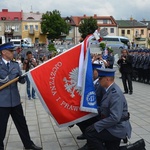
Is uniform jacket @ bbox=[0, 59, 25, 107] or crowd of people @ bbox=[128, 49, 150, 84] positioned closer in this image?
uniform jacket @ bbox=[0, 59, 25, 107]

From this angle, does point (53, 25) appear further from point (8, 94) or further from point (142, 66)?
point (8, 94)

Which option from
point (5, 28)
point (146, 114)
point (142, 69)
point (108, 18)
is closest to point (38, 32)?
point (5, 28)

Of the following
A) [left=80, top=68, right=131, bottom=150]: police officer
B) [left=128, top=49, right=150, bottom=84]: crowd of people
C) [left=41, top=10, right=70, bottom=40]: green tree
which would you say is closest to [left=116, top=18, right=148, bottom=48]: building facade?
[left=41, top=10, right=70, bottom=40]: green tree

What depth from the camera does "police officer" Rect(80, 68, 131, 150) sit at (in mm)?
4032

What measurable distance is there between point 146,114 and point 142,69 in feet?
30.6

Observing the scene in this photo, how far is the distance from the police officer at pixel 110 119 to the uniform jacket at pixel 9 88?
1.47 meters

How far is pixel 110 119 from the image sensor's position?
158 inches

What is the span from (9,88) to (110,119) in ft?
Answer: 6.26

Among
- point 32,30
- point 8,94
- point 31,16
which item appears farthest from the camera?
point 31,16

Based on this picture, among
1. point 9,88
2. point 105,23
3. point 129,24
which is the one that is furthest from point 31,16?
point 9,88

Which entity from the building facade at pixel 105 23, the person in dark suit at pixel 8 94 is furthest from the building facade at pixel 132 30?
the person in dark suit at pixel 8 94

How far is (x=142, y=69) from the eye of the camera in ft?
56.9

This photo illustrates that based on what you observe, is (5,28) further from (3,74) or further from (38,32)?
(3,74)

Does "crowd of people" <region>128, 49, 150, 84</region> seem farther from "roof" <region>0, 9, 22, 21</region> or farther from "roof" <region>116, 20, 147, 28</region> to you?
"roof" <region>116, 20, 147, 28</region>
